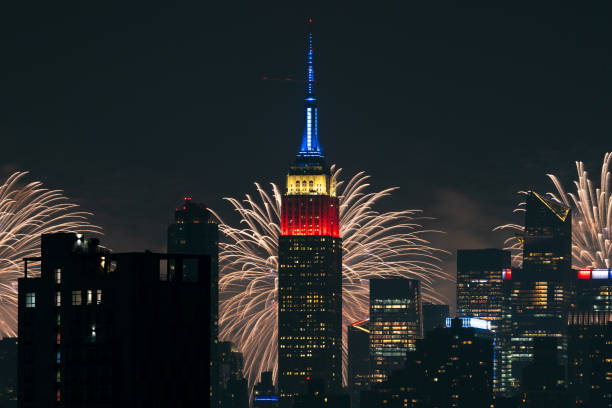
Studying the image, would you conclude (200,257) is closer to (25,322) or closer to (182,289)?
(182,289)

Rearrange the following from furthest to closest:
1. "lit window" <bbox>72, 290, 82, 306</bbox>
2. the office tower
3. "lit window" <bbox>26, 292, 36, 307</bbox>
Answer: "lit window" <bbox>26, 292, 36, 307</bbox>
"lit window" <bbox>72, 290, 82, 306</bbox>
the office tower

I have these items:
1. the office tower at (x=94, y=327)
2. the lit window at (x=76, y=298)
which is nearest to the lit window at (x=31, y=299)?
the office tower at (x=94, y=327)

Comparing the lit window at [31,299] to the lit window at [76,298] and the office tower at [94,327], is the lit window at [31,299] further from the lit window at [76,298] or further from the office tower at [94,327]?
the lit window at [76,298]

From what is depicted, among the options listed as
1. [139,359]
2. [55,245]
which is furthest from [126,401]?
[55,245]

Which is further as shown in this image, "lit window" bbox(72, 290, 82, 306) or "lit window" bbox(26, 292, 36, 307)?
"lit window" bbox(26, 292, 36, 307)

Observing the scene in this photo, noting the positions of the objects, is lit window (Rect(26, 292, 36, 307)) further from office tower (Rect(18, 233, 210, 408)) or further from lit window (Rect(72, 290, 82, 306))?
lit window (Rect(72, 290, 82, 306))

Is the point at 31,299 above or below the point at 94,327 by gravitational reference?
above

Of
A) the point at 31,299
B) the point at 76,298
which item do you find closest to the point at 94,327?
the point at 76,298

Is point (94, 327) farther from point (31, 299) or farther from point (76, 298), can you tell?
point (31, 299)

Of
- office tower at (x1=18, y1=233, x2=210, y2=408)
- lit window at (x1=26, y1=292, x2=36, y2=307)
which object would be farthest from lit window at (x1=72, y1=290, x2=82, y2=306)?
lit window at (x1=26, y1=292, x2=36, y2=307)
